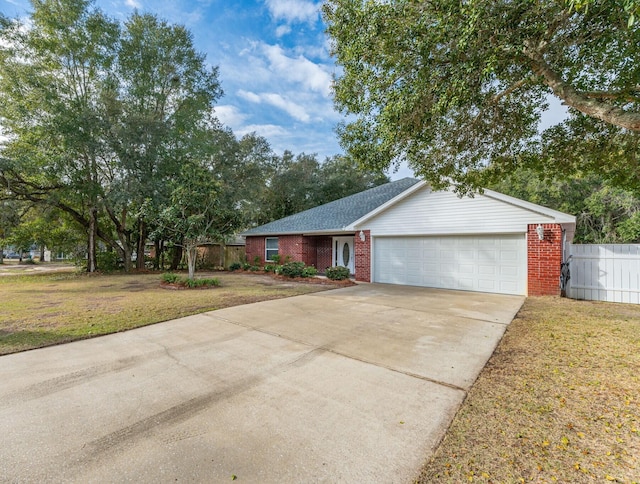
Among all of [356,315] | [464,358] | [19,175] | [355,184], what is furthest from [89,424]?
[355,184]

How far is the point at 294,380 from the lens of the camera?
357 centimetres

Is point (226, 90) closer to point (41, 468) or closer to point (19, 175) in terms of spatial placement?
point (19, 175)

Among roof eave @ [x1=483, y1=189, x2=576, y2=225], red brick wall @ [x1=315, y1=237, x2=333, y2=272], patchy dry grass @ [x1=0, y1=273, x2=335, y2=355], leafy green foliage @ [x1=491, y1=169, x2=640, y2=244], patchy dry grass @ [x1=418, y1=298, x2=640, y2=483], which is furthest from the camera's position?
leafy green foliage @ [x1=491, y1=169, x2=640, y2=244]

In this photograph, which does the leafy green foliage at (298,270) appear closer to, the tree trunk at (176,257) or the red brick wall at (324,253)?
the red brick wall at (324,253)

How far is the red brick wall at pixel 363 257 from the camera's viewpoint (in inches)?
506

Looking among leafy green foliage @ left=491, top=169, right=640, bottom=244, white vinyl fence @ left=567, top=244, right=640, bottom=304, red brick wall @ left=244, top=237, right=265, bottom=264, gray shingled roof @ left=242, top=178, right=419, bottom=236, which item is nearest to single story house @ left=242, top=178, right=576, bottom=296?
gray shingled roof @ left=242, top=178, right=419, bottom=236

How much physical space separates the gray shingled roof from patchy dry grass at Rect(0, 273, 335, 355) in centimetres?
464

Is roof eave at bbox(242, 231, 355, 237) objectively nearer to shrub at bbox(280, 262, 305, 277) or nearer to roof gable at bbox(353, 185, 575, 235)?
roof gable at bbox(353, 185, 575, 235)

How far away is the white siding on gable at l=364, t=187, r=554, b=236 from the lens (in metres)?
9.44

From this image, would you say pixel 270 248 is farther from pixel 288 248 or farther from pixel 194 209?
pixel 194 209

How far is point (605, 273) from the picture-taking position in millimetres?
8469

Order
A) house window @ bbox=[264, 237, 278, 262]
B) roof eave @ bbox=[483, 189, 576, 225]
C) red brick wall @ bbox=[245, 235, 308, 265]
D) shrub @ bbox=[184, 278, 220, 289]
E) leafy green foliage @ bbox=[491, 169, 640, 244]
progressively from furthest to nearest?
leafy green foliage @ bbox=[491, 169, 640, 244], house window @ bbox=[264, 237, 278, 262], red brick wall @ bbox=[245, 235, 308, 265], shrub @ bbox=[184, 278, 220, 289], roof eave @ bbox=[483, 189, 576, 225]

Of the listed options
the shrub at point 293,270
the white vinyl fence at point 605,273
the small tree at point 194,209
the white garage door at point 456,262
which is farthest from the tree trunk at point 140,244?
the white vinyl fence at point 605,273

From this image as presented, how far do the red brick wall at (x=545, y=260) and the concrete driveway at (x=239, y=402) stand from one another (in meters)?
4.73
